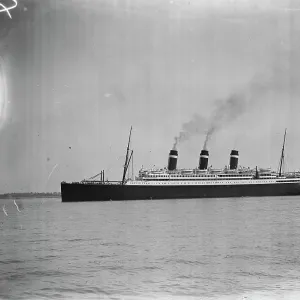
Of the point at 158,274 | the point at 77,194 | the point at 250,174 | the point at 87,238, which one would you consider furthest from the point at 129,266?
the point at 250,174

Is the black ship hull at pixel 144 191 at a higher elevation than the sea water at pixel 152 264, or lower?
lower

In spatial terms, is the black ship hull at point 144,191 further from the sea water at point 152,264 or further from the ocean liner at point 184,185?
the sea water at point 152,264

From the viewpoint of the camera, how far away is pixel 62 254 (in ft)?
56.5

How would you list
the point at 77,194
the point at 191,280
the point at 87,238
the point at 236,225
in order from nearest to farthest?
the point at 191,280, the point at 87,238, the point at 236,225, the point at 77,194

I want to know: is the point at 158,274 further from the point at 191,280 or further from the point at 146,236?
the point at 146,236

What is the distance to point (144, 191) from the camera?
67.2 metres

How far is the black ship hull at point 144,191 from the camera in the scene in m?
66.5

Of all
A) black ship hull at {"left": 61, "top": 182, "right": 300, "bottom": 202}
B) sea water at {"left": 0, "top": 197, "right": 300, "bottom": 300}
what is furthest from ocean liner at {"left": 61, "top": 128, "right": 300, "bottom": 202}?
sea water at {"left": 0, "top": 197, "right": 300, "bottom": 300}

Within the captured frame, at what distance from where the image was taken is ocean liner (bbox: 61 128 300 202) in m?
66.7

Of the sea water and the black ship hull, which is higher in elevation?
the sea water

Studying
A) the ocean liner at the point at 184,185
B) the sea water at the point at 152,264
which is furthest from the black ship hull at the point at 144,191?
the sea water at the point at 152,264

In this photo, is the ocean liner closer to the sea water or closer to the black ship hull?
the black ship hull

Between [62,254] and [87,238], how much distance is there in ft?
16.2

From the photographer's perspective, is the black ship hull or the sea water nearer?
the sea water
